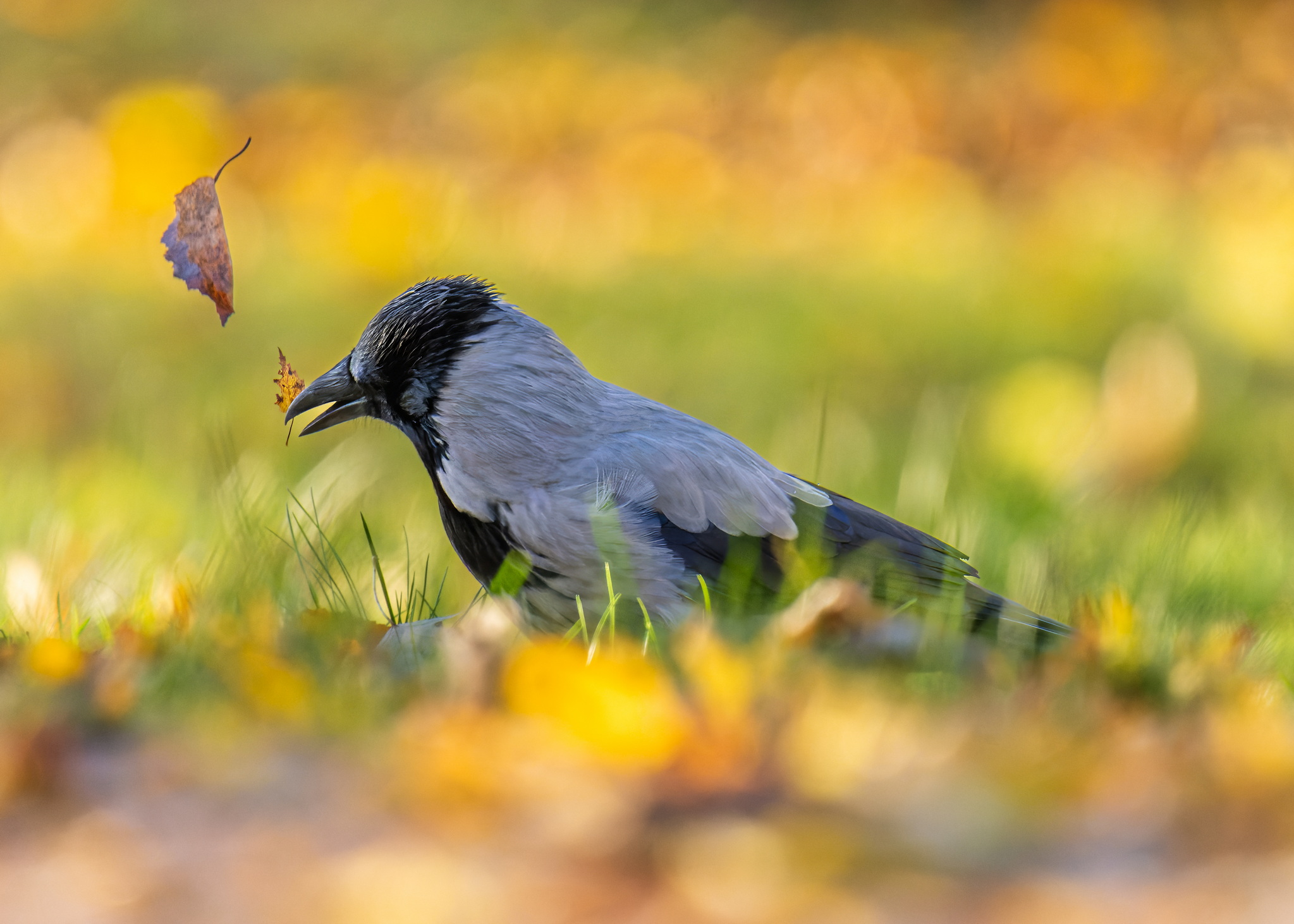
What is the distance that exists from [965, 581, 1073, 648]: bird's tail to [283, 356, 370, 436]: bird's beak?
1.55m

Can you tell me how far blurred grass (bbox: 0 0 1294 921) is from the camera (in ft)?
5.81

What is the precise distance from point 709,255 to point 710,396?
1.50 m

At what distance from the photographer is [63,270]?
771 cm

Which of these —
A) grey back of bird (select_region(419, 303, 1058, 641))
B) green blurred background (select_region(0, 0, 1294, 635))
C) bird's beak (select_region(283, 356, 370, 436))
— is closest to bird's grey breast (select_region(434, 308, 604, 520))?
grey back of bird (select_region(419, 303, 1058, 641))

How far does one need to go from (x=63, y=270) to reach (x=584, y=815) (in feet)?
23.1

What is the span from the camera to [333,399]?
10.3ft

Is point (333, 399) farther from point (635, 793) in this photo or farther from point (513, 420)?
point (635, 793)

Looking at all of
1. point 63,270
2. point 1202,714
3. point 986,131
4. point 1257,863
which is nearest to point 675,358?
point 63,270

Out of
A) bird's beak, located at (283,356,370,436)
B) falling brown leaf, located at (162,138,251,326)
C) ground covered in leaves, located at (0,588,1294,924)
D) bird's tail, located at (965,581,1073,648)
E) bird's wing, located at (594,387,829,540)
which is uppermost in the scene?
falling brown leaf, located at (162,138,251,326)

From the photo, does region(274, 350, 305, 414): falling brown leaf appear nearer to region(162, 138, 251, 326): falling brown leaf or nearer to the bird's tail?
region(162, 138, 251, 326): falling brown leaf

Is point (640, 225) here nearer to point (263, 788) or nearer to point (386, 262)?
point (386, 262)

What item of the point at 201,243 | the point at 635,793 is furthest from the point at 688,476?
the point at 635,793

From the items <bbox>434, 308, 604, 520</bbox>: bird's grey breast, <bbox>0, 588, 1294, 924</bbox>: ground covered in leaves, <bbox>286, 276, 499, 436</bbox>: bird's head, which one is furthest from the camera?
<bbox>286, 276, 499, 436</bbox>: bird's head

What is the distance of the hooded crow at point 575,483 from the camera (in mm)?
2869
